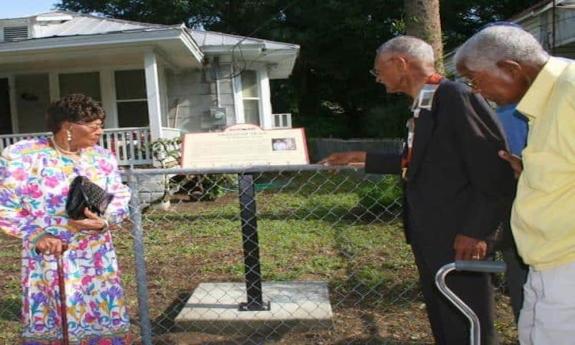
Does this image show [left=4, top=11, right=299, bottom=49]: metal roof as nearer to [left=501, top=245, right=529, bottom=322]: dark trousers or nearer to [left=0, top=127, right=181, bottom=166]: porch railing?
[left=0, top=127, right=181, bottom=166]: porch railing

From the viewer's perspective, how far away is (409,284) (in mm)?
5004

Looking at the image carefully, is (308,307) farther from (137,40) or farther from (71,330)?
(137,40)

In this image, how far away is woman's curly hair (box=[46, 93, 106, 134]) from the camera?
8.93 ft

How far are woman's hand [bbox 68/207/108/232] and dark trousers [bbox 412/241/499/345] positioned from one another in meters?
1.37

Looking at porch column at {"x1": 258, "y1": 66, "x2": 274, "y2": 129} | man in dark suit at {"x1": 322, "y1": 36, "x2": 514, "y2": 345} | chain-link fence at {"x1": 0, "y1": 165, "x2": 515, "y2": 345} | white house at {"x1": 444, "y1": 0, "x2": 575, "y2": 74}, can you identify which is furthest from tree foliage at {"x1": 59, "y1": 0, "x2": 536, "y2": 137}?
man in dark suit at {"x1": 322, "y1": 36, "x2": 514, "y2": 345}

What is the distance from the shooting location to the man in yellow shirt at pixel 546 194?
1593mm

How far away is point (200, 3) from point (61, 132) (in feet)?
87.3

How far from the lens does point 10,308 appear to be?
15.6 ft

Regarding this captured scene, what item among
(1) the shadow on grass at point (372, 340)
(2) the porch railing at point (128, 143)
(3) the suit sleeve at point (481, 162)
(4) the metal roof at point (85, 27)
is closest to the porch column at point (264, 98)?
(4) the metal roof at point (85, 27)

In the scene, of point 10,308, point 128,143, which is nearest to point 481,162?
point 10,308

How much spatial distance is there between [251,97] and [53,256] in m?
12.1

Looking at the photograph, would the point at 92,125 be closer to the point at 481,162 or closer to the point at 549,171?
the point at 481,162

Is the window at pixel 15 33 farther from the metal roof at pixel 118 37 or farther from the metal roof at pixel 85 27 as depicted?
the metal roof at pixel 85 27

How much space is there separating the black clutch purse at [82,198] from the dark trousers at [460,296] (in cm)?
138
